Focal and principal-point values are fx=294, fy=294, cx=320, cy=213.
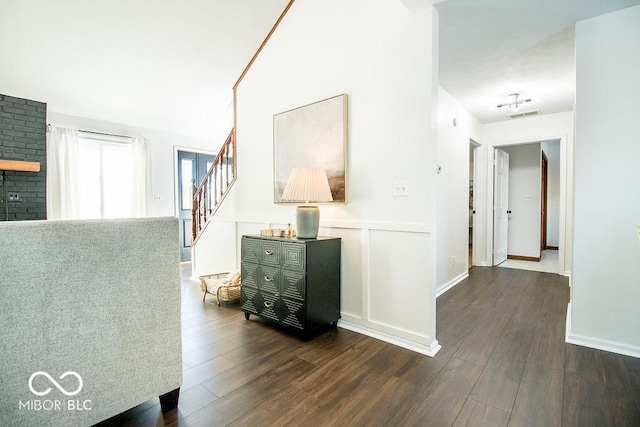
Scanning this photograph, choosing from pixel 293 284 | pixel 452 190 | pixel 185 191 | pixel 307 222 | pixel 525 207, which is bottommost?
pixel 293 284

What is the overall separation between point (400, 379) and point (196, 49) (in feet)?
13.8

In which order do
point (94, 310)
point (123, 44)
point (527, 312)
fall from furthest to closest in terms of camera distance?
point (123, 44)
point (527, 312)
point (94, 310)

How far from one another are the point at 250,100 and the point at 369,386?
3188 mm

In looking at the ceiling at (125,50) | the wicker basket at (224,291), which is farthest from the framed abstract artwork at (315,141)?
the ceiling at (125,50)

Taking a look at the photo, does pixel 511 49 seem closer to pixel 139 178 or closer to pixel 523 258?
pixel 523 258

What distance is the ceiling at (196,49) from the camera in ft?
7.80

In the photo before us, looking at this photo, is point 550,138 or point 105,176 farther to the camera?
point 105,176

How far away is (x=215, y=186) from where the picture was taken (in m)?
4.25

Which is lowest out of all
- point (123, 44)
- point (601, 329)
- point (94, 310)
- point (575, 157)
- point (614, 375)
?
point (614, 375)

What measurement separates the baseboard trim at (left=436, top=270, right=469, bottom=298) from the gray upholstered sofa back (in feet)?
9.55

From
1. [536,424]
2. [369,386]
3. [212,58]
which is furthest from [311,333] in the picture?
[212,58]

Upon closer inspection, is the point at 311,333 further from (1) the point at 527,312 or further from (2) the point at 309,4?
(2) the point at 309,4

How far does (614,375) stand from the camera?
180 cm

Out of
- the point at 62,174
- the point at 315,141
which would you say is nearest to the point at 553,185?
the point at 315,141
